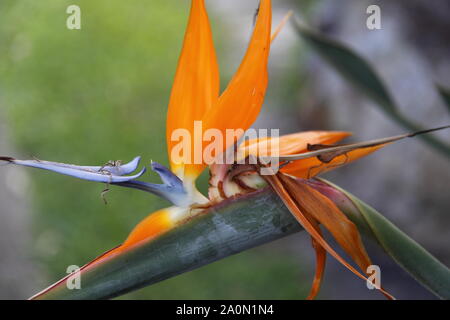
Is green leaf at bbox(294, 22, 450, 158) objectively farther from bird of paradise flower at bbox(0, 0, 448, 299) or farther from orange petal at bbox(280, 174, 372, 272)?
orange petal at bbox(280, 174, 372, 272)

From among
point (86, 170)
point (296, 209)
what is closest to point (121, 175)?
point (86, 170)

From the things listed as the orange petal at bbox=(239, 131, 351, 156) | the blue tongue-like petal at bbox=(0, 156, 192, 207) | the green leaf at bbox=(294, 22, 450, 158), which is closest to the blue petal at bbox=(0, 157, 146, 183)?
the blue tongue-like petal at bbox=(0, 156, 192, 207)

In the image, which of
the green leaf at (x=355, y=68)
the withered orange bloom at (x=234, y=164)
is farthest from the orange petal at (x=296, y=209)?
the green leaf at (x=355, y=68)

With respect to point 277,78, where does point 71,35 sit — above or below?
above

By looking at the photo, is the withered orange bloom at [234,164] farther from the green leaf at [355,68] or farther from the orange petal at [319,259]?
the green leaf at [355,68]

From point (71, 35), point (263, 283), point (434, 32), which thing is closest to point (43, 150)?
point (71, 35)
